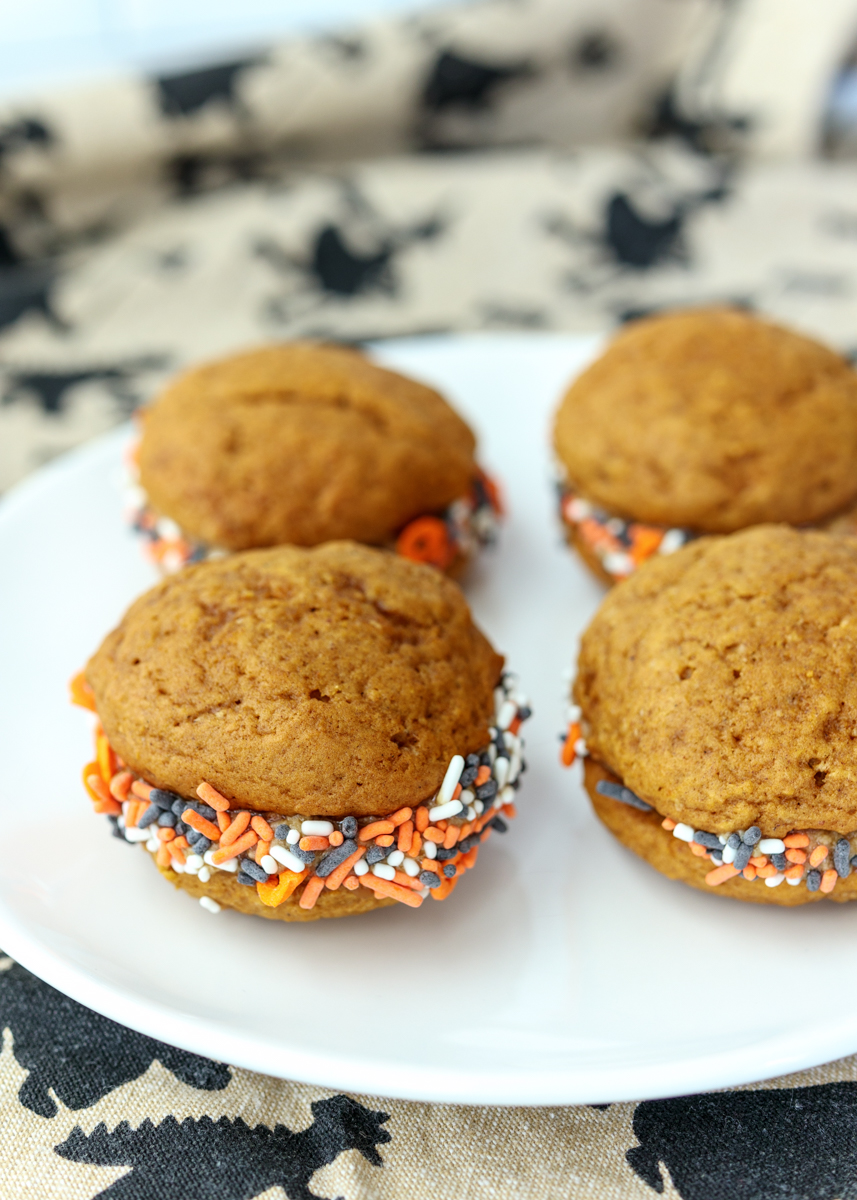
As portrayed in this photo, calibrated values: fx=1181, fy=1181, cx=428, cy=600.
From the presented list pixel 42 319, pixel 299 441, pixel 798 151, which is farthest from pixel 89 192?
pixel 798 151

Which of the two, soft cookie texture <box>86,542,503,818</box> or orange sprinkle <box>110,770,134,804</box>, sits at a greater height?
soft cookie texture <box>86,542,503,818</box>

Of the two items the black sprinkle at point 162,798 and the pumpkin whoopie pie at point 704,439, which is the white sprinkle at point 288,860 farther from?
the pumpkin whoopie pie at point 704,439

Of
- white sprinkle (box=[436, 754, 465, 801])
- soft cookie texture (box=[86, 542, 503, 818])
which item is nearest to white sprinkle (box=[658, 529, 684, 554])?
soft cookie texture (box=[86, 542, 503, 818])

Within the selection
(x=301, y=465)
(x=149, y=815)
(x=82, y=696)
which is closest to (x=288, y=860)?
(x=149, y=815)

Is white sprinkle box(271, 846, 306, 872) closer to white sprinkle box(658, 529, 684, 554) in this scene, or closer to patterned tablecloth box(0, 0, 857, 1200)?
white sprinkle box(658, 529, 684, 554)

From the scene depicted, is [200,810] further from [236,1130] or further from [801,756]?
[801,756]

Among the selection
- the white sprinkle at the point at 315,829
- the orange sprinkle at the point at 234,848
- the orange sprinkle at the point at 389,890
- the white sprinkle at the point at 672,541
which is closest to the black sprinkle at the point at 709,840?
the orange sprinkle at the point at 389,890

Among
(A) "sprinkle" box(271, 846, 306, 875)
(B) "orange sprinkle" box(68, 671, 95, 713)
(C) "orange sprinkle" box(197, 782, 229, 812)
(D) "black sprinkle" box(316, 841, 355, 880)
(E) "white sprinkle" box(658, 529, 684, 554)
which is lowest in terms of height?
(E) "white sprinkle" box(658, 529, 684, 554)
